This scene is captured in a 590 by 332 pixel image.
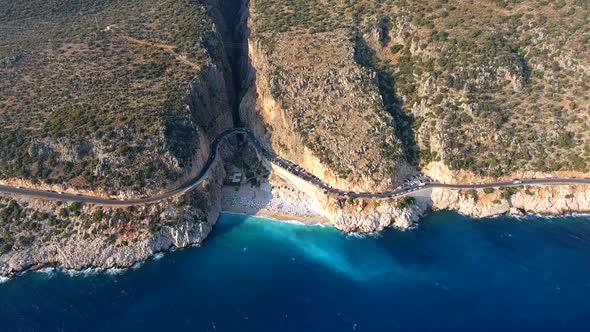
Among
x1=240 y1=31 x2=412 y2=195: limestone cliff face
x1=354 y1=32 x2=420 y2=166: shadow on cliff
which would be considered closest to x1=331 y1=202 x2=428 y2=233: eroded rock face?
x1=240 y1=31 x2=412 y2=195: limestone cliff face

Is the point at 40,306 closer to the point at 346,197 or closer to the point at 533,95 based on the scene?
the point at 346,197

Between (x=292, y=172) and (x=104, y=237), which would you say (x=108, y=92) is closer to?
(x=104, y=237)

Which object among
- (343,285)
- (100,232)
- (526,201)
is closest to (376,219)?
(343,285)

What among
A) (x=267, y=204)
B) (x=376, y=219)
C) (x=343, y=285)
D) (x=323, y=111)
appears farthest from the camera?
(x=323, y=111)

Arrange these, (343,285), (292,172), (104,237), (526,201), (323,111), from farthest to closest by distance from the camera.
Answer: (323,111), (292,172), (526,201), (104,237), (343,285)

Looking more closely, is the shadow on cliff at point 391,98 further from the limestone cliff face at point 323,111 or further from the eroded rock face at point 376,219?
the eroded rock face at point 376,219

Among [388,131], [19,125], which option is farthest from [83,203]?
[388,131]

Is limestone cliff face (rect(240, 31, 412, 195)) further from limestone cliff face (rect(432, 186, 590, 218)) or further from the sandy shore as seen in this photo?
limestone cliff face (rect(432, 186, 590, 218))
